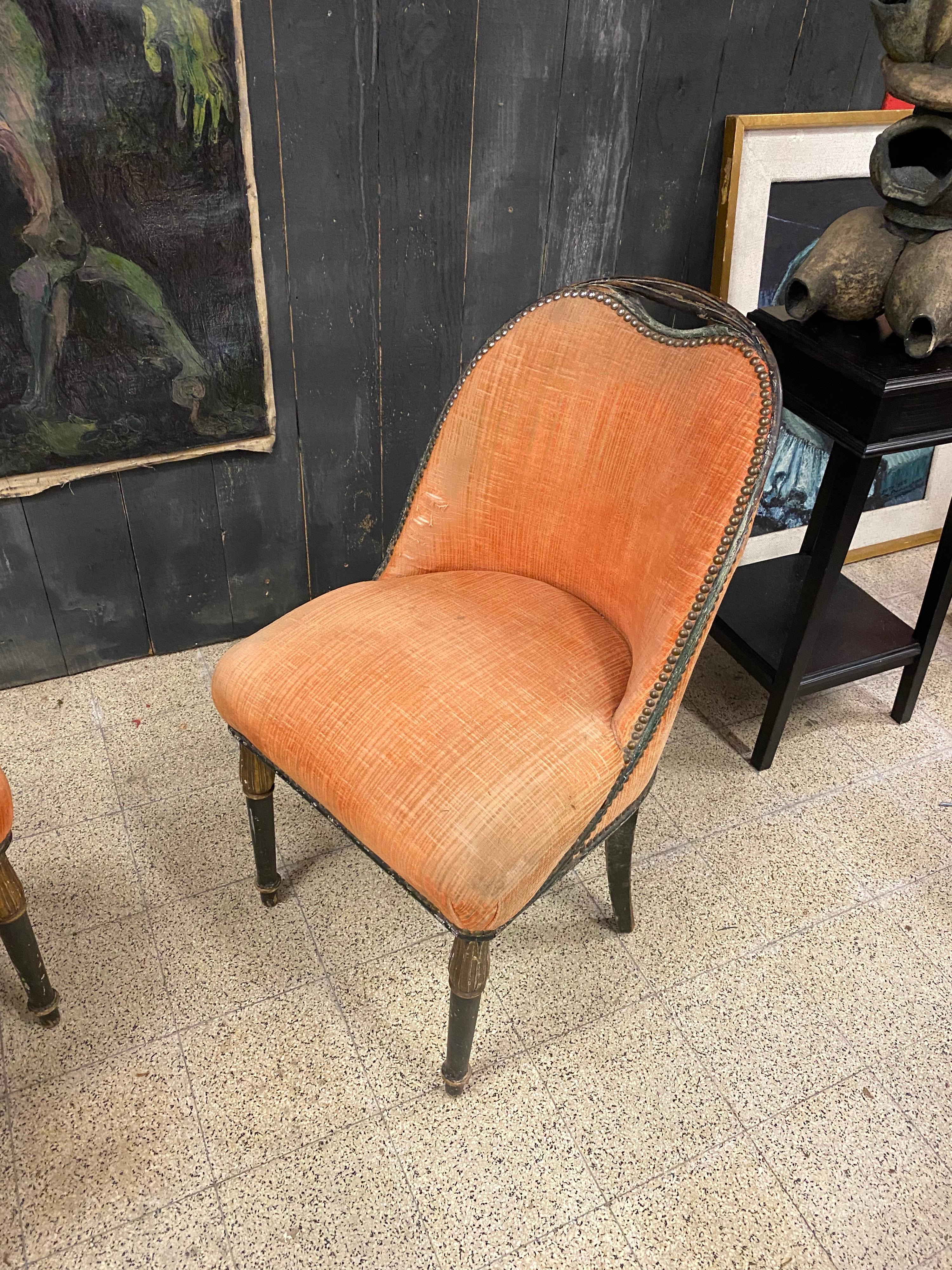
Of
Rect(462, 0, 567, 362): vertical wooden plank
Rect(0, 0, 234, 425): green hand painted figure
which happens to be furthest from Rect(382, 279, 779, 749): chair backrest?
Rect(0, 0, 234, 425): green hand painted figure

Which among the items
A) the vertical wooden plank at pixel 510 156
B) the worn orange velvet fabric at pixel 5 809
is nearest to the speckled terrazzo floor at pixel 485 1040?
the worn orange velvet fabric at pixel 5 809

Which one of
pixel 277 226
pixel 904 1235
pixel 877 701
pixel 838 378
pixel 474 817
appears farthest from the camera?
pixel 877 701

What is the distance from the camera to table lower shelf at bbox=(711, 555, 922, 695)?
1738 millimetres

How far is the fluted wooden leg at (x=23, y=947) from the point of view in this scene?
1.18 m

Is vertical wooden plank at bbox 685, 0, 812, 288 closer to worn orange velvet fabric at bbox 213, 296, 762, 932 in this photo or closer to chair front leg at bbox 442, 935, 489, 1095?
worn orange velvet fabric at bbox 213, 296, 762, 932

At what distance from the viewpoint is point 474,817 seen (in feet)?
3.33

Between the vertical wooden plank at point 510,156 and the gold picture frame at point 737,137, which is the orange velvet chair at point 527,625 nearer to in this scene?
the vertical wooden plank at point 510,156

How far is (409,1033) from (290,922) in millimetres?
261

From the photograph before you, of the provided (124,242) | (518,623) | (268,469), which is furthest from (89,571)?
(518,623)

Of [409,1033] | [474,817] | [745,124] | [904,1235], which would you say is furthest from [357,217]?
[904,1235]

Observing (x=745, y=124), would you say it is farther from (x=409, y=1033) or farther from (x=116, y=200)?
(x=409, y=1033)

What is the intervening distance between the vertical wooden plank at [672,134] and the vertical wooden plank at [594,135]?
2 cm

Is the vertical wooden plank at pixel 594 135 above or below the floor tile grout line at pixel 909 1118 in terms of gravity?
above

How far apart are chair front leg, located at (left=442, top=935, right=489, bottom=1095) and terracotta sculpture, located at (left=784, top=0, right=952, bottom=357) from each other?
1025mm
